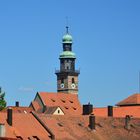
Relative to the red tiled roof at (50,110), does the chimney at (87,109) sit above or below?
below

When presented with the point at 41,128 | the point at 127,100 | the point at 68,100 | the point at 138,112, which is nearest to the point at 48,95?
the point at 68,100

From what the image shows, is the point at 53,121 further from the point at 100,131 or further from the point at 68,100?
the point at 68,100

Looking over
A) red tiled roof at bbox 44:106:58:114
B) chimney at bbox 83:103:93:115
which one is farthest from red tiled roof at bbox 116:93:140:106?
chimney at bbox 83:103:93:115

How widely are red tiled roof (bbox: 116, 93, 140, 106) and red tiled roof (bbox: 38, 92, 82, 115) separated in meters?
12.9

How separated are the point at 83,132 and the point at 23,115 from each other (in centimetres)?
908

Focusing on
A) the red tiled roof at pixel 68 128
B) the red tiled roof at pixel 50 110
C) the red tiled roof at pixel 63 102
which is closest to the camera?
the red tiled roof at pixel 68 128

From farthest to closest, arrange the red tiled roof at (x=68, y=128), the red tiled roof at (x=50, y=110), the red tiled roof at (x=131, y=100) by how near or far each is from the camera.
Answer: the red tiled roof at (x=50, y=110) → the red tiled roof at (x=131, y=100) → the red tiled roof at (x=68, y=128)

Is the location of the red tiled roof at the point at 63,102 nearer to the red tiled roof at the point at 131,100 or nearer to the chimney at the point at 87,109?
the red tiled roof at the point at 131,100

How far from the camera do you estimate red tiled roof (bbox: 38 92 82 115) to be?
172 meters

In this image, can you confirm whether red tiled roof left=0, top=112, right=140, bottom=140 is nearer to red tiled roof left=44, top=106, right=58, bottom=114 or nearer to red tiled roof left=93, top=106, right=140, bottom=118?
red tiled roof left=93, top=106, right=140, bottom=118

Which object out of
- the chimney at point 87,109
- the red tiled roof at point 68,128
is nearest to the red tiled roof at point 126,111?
the chimney at point 87,109

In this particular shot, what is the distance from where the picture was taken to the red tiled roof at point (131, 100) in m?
157

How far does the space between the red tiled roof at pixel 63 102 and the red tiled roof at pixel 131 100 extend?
12918 millimetres

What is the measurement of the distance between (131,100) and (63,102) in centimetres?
2051
